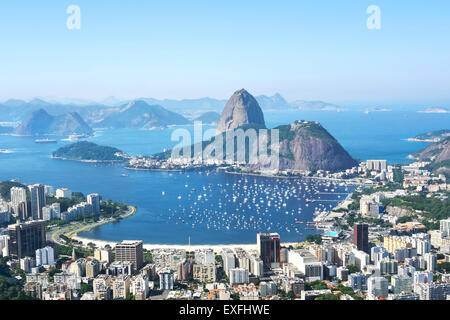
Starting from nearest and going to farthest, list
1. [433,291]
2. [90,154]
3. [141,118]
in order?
[433,291]
[90,154]
[141,118]

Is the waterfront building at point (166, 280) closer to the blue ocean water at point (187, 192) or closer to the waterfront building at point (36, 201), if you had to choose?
the blue ocean water at point (187, 192)

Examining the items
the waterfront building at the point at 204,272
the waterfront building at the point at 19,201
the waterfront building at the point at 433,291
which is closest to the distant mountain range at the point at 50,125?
the waterfront building at the point at 19,201

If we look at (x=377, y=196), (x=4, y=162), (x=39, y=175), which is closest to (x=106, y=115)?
(x=4, y=162)

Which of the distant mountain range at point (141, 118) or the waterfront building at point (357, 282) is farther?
the distant mountain range at point (141, 118)

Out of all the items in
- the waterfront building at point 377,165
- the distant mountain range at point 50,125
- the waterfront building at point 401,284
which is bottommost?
the waterfront building at point 401,284

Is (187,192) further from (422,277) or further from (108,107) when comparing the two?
(108,107)

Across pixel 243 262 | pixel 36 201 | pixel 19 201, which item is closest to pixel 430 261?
pixel 243 262

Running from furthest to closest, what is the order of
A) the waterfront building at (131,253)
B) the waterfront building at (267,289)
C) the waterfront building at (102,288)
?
1. the waterfront building at (131,253)
2. the waterfront building at (102,288)
3. the waterfront building at (267,289)
